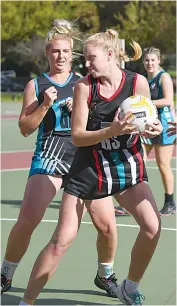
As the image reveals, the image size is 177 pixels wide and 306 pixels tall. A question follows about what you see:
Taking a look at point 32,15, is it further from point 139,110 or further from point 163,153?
point 139,110

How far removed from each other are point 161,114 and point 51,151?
3132mm

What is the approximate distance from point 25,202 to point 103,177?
2.71 feet

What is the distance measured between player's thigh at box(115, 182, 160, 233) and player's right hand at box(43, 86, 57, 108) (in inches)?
37.0

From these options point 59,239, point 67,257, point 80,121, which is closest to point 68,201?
point 59,239

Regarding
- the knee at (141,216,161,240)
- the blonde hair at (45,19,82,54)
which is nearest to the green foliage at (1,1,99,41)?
the blonde hair at (45,19,82,54)

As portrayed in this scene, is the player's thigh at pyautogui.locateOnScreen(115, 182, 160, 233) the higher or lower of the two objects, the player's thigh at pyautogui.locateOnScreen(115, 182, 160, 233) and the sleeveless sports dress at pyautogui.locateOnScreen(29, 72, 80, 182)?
the lower

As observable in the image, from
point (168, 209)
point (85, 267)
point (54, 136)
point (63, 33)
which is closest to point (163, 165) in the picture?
point (168, 209)

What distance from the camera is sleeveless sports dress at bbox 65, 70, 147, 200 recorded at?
4812mm

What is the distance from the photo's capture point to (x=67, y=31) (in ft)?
18.8

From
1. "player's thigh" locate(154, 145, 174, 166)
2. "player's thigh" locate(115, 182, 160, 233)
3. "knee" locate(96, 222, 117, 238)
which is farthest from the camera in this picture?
"player's thigh" locate(154, 145, 174, 166)

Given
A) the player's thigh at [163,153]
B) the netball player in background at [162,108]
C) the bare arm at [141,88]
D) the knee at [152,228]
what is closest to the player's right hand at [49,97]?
the bare arm at [141,88]

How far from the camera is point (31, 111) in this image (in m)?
5.55

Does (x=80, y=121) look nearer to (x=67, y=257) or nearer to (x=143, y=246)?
(x=143, y=246)

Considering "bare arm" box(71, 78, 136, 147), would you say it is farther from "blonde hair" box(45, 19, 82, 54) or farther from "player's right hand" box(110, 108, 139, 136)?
"blonde hair" box(45, 19, 82, 54)
